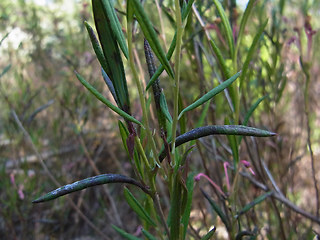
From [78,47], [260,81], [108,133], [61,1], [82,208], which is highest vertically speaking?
[61,1]

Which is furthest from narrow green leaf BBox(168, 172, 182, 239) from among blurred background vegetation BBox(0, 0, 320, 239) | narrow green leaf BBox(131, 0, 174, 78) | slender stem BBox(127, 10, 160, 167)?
blurred background vegetation BBox(0, 0, 320, 239)

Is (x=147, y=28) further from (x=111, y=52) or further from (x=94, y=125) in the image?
(x=94, y=125)

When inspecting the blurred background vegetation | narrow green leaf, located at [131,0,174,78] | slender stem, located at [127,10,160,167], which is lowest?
the blurred background vegetation

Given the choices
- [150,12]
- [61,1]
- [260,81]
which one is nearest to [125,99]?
[260,81]

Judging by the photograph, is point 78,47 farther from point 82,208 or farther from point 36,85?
point 82,208

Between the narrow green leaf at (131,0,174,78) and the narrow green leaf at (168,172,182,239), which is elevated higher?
the narrow green leaf at (131,0,174,78)

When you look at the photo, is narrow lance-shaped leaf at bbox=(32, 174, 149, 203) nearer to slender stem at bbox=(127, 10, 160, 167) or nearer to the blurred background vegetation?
slender stem at bbox=(127, 10, 160, 167)

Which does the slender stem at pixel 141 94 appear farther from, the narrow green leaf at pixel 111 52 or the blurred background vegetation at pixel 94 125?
the blurred background vegetation at pixel 94 125
